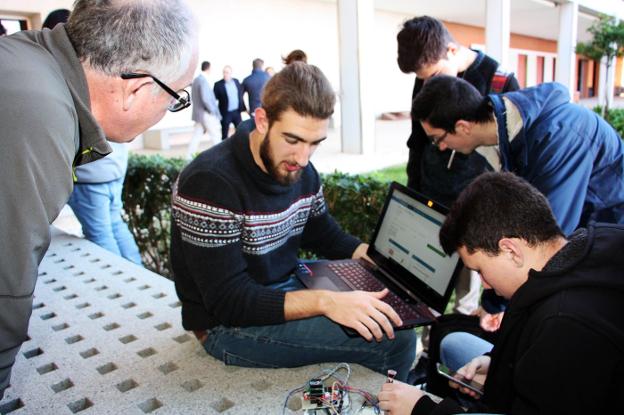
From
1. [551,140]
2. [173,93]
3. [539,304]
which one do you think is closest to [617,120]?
[551,140]

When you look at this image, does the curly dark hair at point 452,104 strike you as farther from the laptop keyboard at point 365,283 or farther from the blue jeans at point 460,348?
the blue jeans at point 460,348

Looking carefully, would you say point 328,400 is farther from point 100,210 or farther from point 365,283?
point 100,210

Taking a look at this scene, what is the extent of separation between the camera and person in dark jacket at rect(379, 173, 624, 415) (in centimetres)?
107

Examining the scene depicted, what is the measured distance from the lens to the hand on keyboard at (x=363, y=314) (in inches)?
63.9

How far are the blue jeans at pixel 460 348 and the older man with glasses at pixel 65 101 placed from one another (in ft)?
4.37

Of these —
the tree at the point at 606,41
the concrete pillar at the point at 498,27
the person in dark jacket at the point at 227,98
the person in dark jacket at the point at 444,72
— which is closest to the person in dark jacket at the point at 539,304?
the person in dark jacket at the point at 444,72

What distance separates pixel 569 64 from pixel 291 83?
20.0m

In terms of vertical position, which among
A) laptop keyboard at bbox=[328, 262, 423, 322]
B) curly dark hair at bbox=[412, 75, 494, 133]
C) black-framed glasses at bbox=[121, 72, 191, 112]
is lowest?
Answer: laptop keyboard at bbox=[328, 262, 423, 322]

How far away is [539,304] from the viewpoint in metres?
1.22

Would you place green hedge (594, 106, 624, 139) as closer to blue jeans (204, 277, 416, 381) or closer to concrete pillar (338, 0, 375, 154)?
concrete pillar (338, 0, 375, 154)

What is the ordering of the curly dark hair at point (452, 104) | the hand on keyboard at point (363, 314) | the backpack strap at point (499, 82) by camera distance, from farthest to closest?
the backpack strap at point (499, 82)
the curly dark hair at point (452, 104)
the hand on keyboard at point (363, 314)

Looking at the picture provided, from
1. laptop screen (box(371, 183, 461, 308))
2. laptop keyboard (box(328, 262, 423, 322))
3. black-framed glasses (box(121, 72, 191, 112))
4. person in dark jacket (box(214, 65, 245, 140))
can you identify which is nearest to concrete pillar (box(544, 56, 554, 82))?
person in dark jacket (box(214, 65, 245, 140))

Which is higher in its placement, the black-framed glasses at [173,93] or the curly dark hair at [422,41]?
the curly dark hair at [422,41]

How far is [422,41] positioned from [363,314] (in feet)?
5.82
